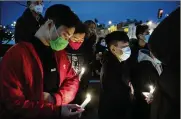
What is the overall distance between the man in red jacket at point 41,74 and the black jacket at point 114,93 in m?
1.21

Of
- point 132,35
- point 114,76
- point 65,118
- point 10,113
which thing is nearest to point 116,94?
point 114,76

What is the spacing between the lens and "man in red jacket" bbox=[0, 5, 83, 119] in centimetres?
196

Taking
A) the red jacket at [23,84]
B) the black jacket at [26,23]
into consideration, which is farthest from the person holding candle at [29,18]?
the red jacket at [23,84]

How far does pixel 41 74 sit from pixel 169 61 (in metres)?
1.04

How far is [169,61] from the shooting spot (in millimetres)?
1784

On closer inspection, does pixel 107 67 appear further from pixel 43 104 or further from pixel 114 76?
pixel 43 104

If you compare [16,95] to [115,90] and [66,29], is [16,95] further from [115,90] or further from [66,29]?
[115,90]

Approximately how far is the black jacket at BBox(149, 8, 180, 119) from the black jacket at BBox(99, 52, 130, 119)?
182cm

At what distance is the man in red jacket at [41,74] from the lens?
6.42 ft

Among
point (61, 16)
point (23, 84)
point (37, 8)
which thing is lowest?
point (23, 84)

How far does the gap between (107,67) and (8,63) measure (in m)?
2.05

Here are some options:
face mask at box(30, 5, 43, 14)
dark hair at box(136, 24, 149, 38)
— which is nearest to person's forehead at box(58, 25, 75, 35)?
face mask at box(30, 5, 43, 14)

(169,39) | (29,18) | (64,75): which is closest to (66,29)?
(64,75)

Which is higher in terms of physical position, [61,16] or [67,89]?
[61,16]
